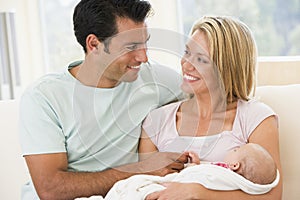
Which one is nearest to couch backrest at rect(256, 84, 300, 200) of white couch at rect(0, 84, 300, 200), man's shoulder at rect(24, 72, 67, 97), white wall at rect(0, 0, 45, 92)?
white couch at rect(0, 84, 300, 200)

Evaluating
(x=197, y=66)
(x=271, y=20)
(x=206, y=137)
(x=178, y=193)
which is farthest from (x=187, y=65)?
(x=271, y=20)

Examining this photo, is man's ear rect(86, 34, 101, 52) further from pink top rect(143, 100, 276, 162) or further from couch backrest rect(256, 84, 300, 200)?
couch backrest rect(256, 84, 300, 200)

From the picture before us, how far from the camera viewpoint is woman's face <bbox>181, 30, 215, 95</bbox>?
2.07 meters

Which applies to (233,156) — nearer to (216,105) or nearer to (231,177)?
(231,177)

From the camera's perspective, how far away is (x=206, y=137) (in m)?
2.11

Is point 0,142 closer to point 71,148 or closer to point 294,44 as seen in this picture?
point 71,148

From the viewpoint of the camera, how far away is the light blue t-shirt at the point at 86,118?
2084mm

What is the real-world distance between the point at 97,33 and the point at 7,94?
1.98m

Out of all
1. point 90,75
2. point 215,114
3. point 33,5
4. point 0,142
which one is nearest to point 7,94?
point 33,5

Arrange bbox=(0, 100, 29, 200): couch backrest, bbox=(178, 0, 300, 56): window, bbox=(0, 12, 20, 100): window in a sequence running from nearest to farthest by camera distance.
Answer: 1. bbox=(0, 100, 29, 200): couch backrest
2. bbox=(178, 0, 300, 56): window
3. bbox=(0, 12, 20, 100): window

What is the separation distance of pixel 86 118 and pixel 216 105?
0.49 meters

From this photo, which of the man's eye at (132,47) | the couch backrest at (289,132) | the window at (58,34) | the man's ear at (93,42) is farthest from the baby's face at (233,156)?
the window at (58,34)

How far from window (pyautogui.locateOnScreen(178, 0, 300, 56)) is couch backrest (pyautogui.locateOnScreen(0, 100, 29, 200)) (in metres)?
1.71

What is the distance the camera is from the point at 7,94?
3.99 meters
